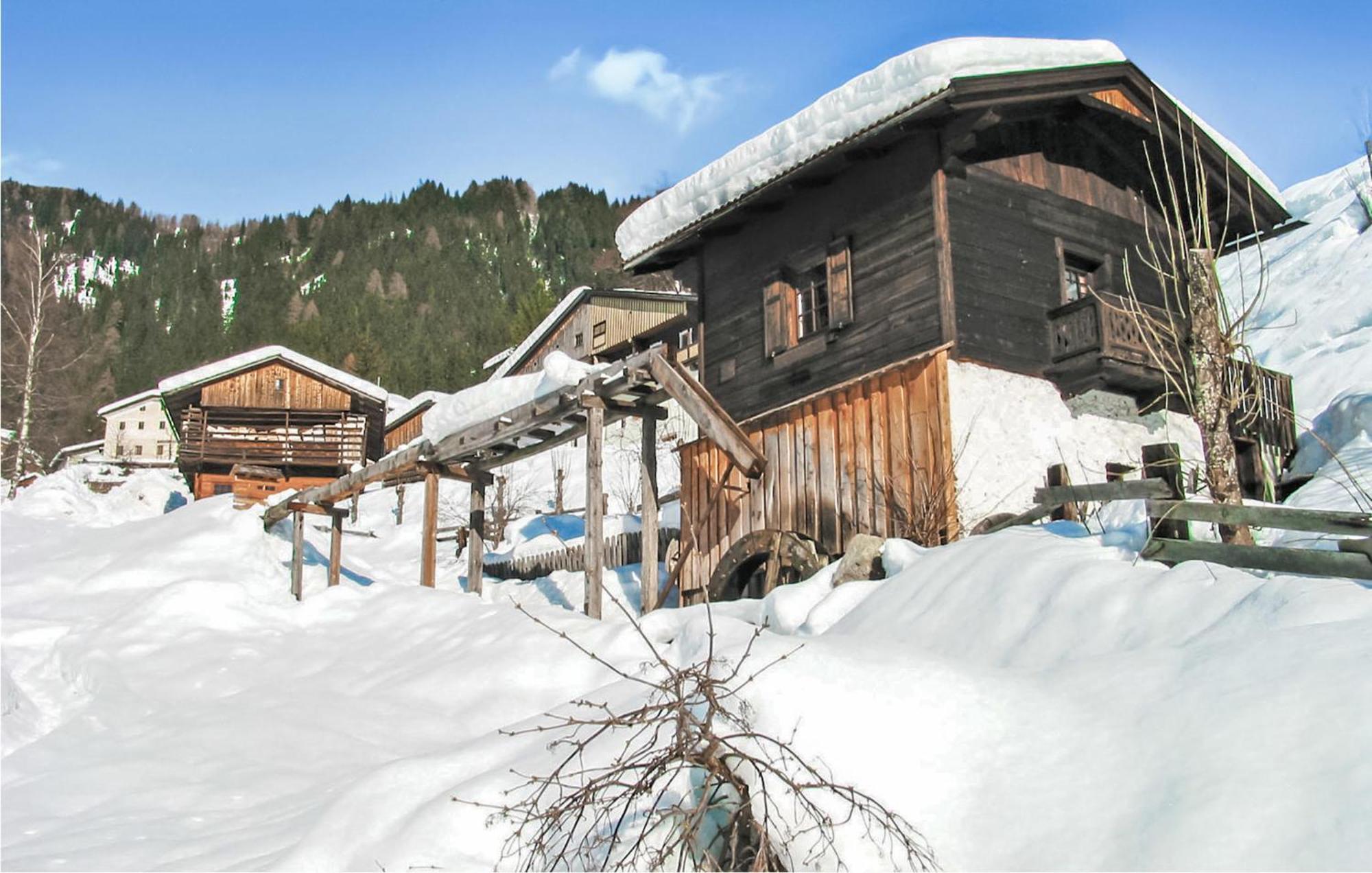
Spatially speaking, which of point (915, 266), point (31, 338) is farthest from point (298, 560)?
point (31, 338)

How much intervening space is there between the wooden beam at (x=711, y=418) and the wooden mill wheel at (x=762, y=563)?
1.48 m

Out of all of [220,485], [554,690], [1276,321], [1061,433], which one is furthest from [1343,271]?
[220,485]

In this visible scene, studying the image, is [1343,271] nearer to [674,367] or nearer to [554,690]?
[674,367]

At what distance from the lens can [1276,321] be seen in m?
33.4

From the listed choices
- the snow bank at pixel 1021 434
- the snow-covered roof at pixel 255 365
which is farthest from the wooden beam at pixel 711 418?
the snow-covered roof at pixel 255 365

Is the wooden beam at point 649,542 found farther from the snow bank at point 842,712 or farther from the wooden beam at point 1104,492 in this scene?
the wooden beam at point 1104,492

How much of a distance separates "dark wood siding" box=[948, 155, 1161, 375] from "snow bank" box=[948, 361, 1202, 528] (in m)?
0.33

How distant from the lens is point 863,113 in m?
12.7

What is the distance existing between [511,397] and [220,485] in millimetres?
20268

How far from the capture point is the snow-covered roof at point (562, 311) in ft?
141

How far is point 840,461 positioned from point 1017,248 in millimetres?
3418

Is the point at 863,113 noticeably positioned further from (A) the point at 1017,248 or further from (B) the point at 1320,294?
(B) the point at 1320,294

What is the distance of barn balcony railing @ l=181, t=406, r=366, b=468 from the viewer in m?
36.9

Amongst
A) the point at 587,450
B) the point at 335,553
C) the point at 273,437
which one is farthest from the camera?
the point at 273,437
